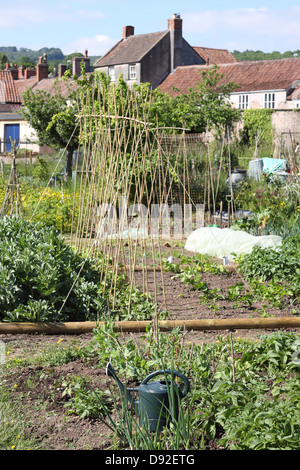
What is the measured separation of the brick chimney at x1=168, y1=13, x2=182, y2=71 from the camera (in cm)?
3434

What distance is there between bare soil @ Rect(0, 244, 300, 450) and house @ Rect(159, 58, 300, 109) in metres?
27.3

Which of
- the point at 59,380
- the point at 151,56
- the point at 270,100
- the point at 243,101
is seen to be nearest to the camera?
the point at 59,380

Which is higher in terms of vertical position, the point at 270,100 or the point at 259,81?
the point at 259,81

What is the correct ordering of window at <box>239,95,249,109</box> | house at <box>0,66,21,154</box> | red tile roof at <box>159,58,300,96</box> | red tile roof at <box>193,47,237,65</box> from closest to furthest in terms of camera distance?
red tile roof at <box>159,58,300,96</box> → window at <box>239,95,249,109</box> → house at <box>0,66,21,154</box> → red tile roof at <box>193,47,237,65</box>

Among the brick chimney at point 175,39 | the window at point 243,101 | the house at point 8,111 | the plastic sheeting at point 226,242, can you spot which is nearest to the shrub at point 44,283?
the plastic sheeting at point 226,242

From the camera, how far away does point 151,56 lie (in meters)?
33.7

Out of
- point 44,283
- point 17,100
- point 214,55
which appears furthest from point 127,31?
point 44,283

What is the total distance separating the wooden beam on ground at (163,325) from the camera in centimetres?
463

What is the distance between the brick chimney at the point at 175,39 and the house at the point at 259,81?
96 centimetres

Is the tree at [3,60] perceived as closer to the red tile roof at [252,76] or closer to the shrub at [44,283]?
the red tile roof at [252,76]

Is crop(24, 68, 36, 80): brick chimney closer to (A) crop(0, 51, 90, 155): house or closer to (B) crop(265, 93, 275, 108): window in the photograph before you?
(A) crop(0, 51, 90, 155): house

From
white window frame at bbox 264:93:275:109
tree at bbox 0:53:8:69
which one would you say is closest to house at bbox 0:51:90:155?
white window frame at bbox 264:93:275:109

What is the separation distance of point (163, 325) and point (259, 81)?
30.2m

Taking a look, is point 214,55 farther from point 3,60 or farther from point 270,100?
point 3,60
